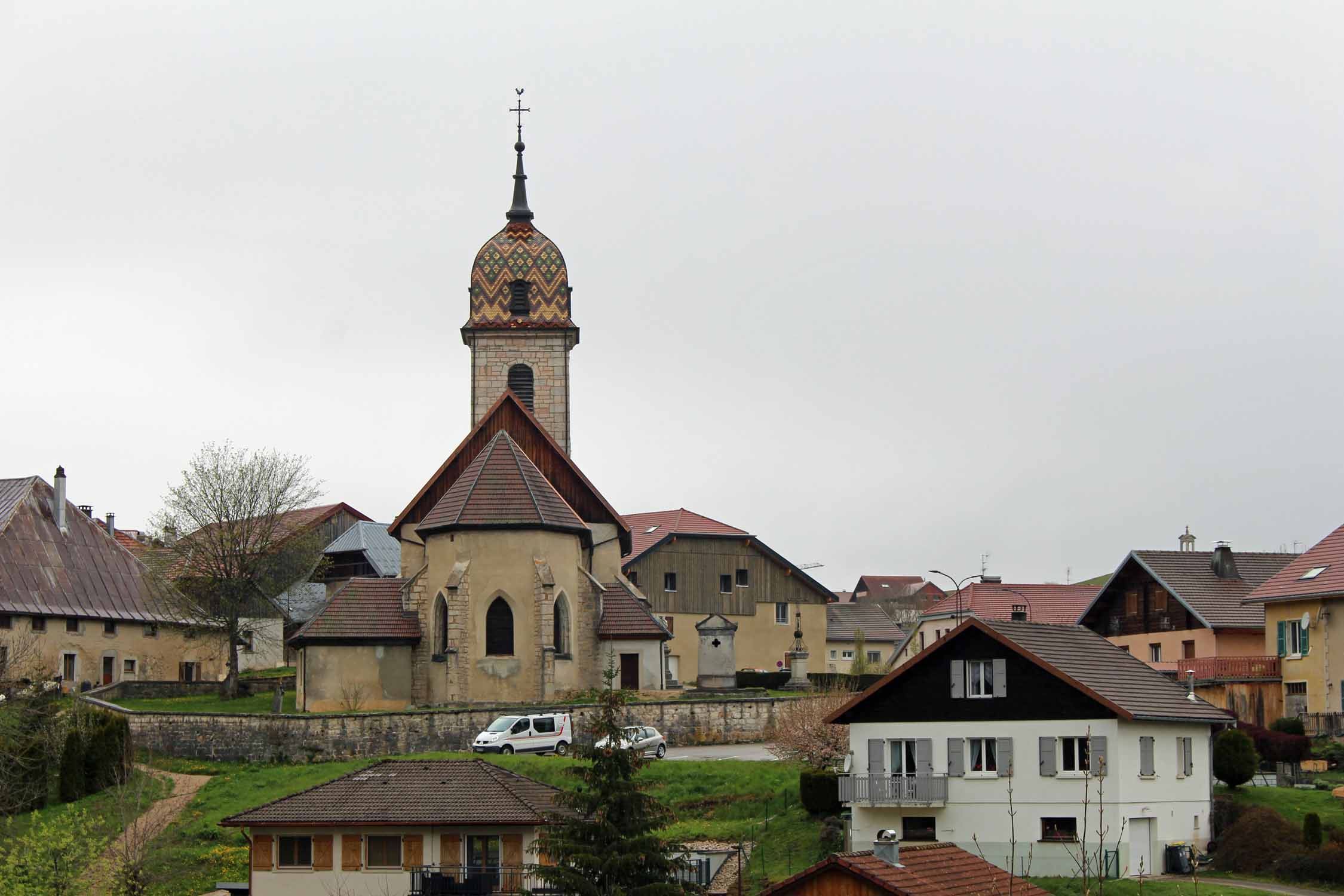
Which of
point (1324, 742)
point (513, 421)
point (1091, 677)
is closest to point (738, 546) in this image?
point (513, 421)

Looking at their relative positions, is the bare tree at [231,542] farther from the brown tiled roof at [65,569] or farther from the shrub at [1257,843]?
the shrub at [1257,843]

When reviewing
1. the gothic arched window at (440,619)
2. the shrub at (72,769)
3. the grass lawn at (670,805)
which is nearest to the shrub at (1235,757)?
the grass lawn at (670,805)

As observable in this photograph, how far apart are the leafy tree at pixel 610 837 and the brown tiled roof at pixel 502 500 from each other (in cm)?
2852

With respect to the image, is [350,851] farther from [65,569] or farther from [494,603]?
[65,569]

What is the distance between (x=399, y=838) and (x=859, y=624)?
79792 mm

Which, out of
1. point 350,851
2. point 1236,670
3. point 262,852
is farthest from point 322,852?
point 1236,670

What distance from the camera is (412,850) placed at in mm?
40688

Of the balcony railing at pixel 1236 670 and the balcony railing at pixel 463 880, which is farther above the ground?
the balcony railing at pixel 1236 670

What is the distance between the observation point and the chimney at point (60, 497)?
78250 mm

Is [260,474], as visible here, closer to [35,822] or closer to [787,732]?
[35,822]

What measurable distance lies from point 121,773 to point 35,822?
325cm

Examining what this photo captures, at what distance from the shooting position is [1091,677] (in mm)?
42094

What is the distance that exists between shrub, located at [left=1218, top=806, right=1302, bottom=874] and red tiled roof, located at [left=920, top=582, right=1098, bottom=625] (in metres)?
46.0

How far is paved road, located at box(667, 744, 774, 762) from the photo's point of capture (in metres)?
50.9
